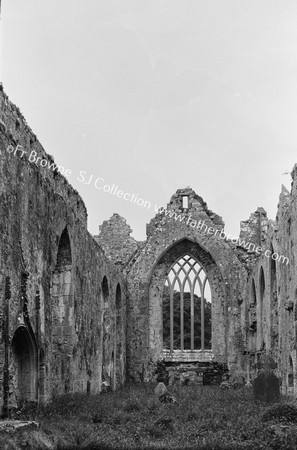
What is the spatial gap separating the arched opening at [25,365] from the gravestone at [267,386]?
485cm

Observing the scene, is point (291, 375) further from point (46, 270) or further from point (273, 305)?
point (46, 270)

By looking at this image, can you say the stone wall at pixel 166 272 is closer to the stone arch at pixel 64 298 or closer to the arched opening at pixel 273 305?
the arched opening at pixel 273 305

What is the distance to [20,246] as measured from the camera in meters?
9.93

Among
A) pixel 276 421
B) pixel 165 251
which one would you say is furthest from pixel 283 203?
pixel 165 251

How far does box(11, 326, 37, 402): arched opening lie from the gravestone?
4.85 m

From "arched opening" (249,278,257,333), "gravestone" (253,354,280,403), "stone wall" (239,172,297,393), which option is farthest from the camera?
"arched opening" (249,278,257,333)

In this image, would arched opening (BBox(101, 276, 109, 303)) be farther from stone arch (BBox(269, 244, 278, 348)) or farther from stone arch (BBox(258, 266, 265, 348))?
stone arch (BBox(269, 244, 278, 348))

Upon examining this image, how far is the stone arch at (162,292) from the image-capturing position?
2358 cm

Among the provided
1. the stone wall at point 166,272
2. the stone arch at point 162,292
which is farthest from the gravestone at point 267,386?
the stone arch at point 162,292

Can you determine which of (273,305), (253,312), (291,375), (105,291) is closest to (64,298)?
(291,375)

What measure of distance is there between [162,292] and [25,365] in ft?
45.9

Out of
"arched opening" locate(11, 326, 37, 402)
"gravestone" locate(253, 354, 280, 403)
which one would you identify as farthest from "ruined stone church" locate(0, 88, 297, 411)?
"gravestone" locate(253, 354, 280, 403)

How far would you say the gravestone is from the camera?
1288 centimetres

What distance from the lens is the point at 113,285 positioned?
20.7 metres
